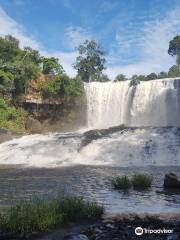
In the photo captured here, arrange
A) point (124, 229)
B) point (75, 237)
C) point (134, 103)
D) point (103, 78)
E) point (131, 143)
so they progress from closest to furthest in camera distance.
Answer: point (75, 237), point (124, 229), point (131, 143), point (134, 103), point (103, 78)

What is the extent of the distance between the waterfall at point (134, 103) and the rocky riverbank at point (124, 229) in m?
41.4

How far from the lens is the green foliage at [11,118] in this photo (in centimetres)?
5247

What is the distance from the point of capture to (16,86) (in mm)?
56469

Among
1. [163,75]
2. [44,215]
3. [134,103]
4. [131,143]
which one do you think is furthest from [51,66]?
[44,215]

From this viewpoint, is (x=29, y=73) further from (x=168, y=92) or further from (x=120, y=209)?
(x=120, y=209)

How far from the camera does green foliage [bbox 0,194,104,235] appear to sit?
1212 centimetres

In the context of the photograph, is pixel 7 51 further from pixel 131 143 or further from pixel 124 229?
pixel 124 229

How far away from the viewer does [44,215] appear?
12.6 metres

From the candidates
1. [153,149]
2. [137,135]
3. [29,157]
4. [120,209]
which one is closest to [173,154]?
[153,149]

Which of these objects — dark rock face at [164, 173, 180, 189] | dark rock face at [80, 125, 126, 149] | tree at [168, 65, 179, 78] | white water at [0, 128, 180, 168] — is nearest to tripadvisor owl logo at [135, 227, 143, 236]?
dark rock face at [164, 173, 180, 189]

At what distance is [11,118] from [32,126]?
298cm

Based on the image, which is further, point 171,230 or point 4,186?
point 4,186

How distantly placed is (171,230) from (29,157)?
2787 cm

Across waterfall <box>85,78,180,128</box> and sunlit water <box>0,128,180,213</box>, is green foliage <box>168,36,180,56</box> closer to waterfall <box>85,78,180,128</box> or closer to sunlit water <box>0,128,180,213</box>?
waterfall <box>85,78,180,128</box>
